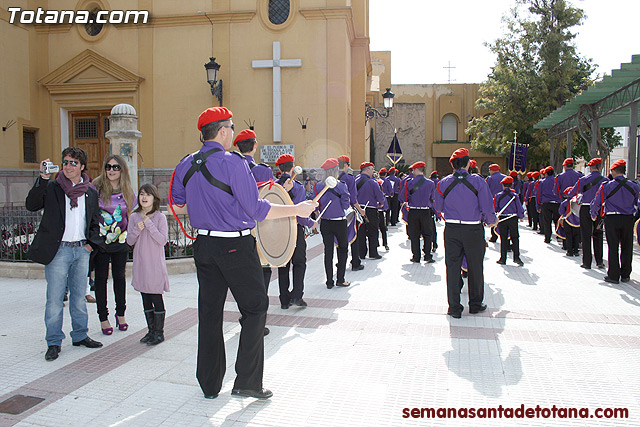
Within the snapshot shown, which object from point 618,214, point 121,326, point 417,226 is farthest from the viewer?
point 417,226

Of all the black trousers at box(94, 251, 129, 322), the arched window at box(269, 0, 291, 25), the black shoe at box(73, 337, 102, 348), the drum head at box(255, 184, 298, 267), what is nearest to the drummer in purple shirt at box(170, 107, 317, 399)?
the drum head at box(255, 184, 298, 267)

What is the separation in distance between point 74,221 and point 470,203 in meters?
4.61

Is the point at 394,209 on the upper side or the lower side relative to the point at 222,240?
lower

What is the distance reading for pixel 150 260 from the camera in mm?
5445

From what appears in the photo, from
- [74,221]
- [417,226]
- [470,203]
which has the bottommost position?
[417,226]

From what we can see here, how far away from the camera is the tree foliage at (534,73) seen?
3070cm

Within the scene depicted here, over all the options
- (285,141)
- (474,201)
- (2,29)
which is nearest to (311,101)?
(285,141)

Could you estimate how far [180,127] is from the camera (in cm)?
1994

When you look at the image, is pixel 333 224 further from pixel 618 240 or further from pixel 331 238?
pixel 618 240

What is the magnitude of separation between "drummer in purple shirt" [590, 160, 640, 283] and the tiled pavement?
0.68m

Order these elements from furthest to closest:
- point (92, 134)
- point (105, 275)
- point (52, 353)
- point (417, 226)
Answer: point (92, 134) < point (417, 226) < point (105, 275) < point (52, 353)

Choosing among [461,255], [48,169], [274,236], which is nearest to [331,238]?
[461,255]

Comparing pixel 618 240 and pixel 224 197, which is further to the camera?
pixel 618 240

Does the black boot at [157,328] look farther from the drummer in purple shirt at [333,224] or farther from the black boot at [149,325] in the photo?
the drummer in purple shirt at [333,224]
